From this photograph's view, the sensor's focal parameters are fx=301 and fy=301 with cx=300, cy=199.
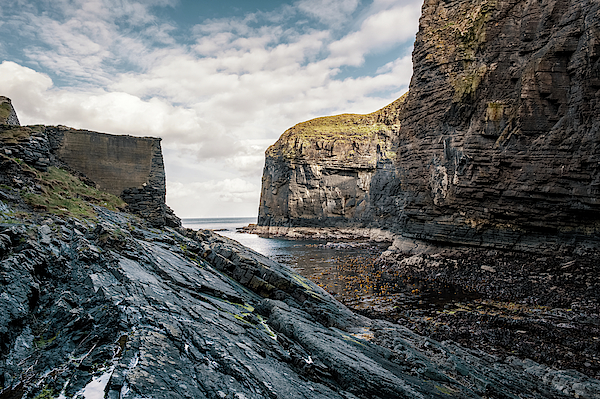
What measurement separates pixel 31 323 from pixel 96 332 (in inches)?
51.0

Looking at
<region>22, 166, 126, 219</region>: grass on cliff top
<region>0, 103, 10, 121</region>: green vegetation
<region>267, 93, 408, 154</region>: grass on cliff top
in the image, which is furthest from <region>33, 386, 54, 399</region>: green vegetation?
<region>267, 93, 408, 154</region>: grass on cliff top

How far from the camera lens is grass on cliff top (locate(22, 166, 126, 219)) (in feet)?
32.9

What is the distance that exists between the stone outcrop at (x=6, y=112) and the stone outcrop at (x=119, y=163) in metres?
0.89

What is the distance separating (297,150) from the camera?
253ft

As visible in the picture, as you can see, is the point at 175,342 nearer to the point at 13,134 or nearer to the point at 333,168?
the point at 13,134

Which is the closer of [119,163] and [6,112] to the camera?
[6,112]

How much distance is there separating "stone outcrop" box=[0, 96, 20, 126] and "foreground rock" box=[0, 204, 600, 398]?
9103 mm

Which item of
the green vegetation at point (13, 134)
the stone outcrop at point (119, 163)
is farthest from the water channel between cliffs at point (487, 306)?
the green vegetation at point (13, 134)

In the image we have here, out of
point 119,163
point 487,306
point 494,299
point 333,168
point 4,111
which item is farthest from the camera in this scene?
point 333,168

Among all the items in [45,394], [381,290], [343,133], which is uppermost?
[343,133]

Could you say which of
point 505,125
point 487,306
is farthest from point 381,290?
point 505,125

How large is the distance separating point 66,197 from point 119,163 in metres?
5.92

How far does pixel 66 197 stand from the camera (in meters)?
12.0

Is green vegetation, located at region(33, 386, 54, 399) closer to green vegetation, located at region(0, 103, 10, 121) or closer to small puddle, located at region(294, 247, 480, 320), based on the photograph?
small puddle, located at region(294, 247, 480, 320)
